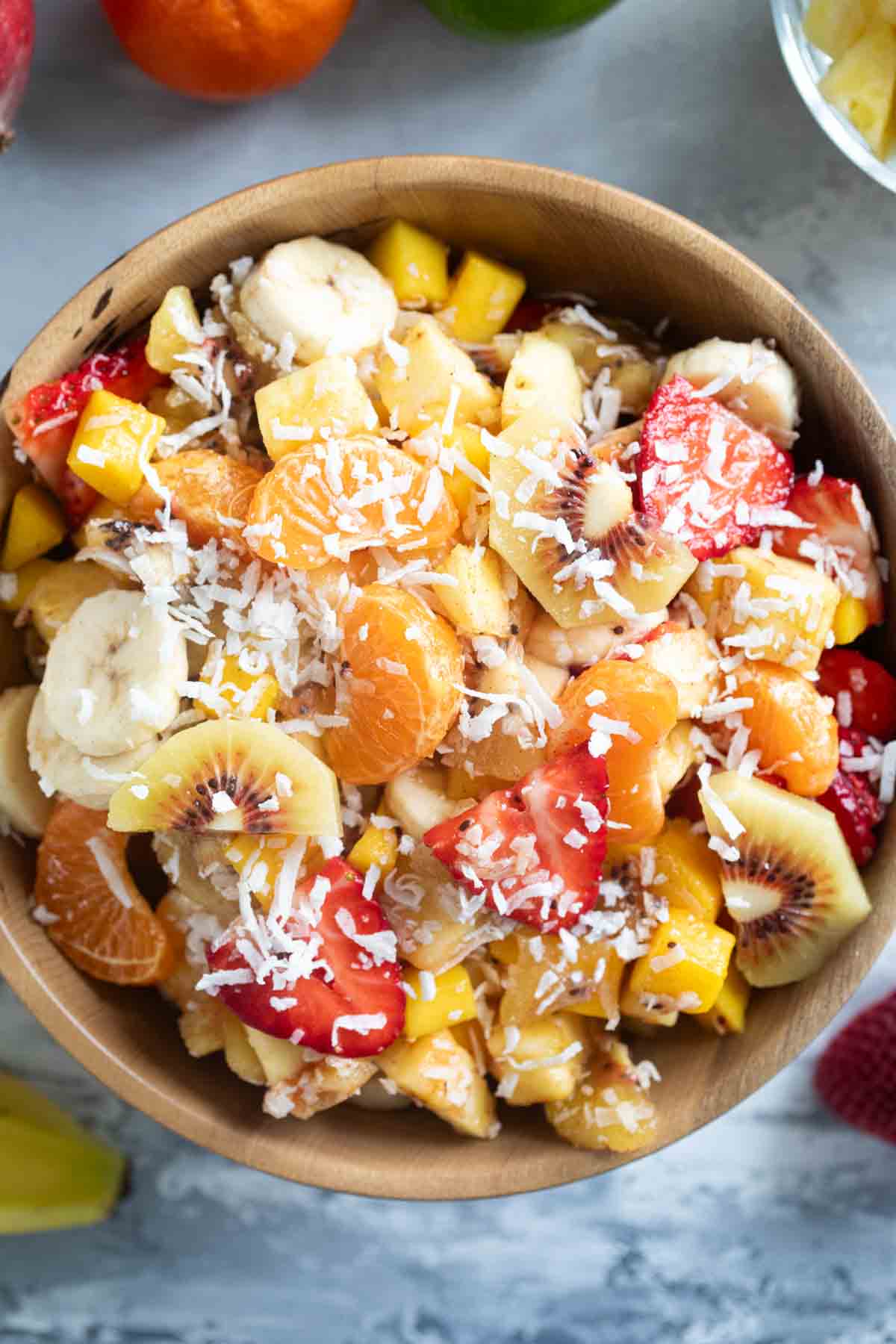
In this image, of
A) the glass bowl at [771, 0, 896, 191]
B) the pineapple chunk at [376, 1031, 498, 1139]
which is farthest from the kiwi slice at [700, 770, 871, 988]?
the glass bowl at [771, 0, 896, 191]

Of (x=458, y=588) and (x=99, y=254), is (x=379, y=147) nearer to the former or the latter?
(x=99, y=254)

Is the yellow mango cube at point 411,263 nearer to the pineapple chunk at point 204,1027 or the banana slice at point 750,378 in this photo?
the banana slice at point 750,378

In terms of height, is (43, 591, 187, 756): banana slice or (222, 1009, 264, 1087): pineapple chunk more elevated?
(43, 591, 187, 756): banana slice

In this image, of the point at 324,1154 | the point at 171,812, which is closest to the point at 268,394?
the point at 171,812

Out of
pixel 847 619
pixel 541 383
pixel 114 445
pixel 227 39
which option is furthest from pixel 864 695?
pixel 227 39

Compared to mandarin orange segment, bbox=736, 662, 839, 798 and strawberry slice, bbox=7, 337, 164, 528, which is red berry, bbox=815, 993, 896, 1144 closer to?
mandarin orange segment, bbox=736, 662, 839, 798

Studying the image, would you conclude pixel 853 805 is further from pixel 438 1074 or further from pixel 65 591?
pixel 65 591

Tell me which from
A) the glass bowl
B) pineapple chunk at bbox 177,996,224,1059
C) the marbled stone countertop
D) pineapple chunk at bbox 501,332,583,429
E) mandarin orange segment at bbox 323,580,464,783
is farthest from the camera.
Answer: the marbled stone countertop
